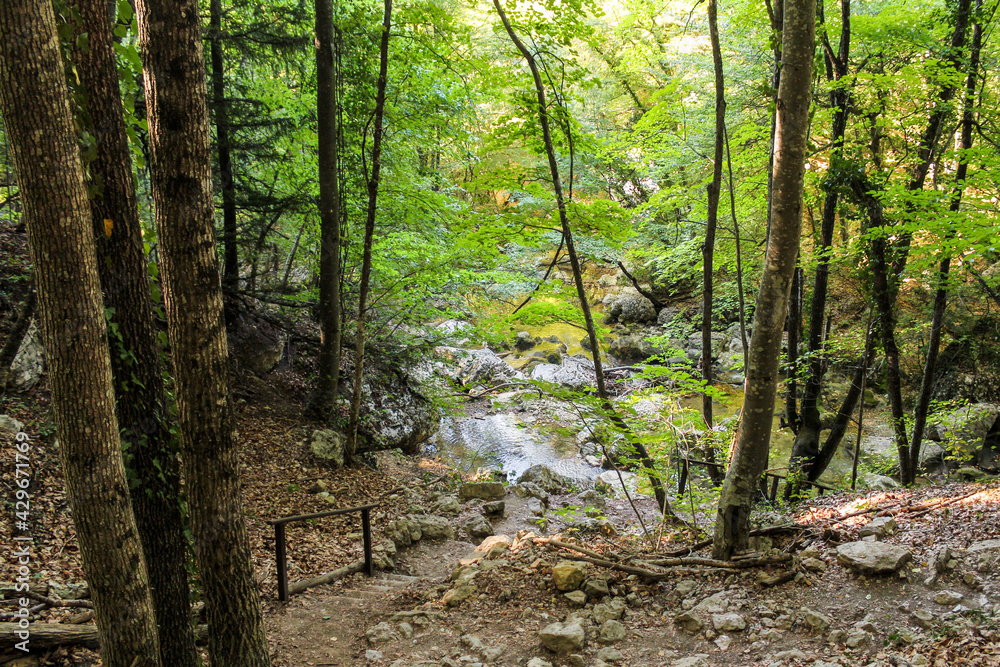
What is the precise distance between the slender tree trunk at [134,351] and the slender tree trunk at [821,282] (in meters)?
7.24

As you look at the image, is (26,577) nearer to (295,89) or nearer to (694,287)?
(295,89)

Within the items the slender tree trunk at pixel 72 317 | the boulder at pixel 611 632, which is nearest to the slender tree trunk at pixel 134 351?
the slender tree trunk at pixel 72 317

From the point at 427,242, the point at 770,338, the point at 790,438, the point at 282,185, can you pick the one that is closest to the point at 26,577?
the point at 770,338

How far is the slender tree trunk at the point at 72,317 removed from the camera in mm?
2199

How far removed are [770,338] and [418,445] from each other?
8123mm

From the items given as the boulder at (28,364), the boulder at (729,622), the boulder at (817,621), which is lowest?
the boulder at (729,622)

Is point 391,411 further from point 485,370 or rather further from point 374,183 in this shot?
point 485,370

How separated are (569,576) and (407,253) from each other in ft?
17.9

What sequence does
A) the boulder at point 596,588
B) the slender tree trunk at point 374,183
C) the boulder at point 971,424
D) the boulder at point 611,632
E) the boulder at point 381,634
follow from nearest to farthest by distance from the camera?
the boulder at point 611,632
the boulder at point 381,634
the boulder at point 596,588
the slender tree trunk at point 374,183
the boulder at point 971,424

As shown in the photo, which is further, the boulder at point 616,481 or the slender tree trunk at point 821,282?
the boulder at point 616,481

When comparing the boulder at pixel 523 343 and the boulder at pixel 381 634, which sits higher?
the boulder at pixel 523 343

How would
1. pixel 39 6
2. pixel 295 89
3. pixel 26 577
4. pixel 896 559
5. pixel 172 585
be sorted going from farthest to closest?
pixel 295 89, pixel 896 559, pixel 26 577, pixel 172 585, pixel 39 6

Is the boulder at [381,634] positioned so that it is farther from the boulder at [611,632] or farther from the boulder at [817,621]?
the boulder at [817,621]

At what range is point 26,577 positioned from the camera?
11.4ft
